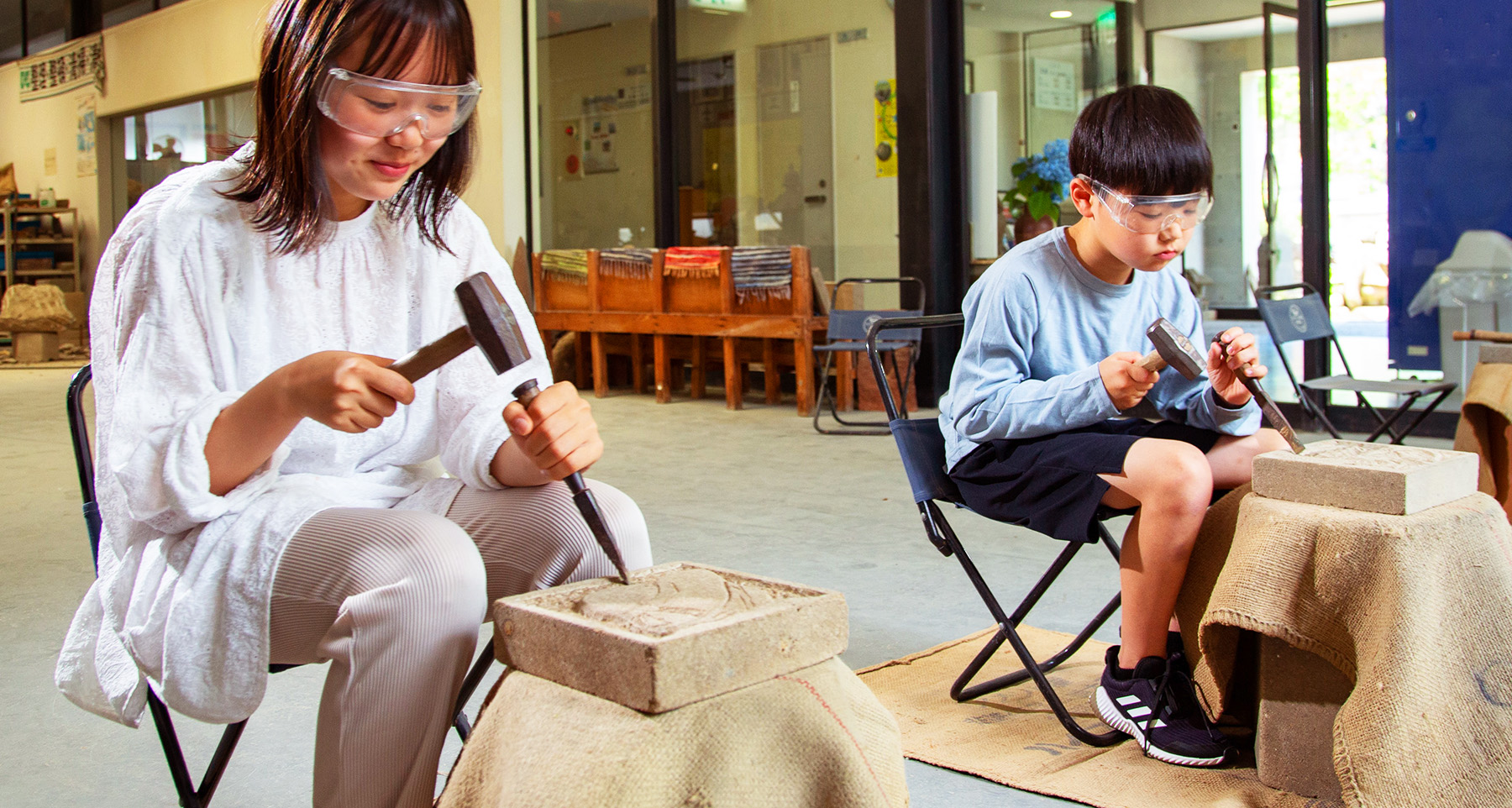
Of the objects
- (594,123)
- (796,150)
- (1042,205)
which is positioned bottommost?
(1042,205)

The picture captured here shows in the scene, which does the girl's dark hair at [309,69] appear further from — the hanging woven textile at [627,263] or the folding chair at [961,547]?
the hanging woven textile at [627,263]

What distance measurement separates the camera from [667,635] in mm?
1035

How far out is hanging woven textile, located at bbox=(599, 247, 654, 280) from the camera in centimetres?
722

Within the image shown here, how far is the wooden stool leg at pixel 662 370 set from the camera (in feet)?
23.8

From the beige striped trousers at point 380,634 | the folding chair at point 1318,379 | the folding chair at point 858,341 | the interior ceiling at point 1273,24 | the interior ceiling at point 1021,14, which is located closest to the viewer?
the beige striped trousers at point 380,634

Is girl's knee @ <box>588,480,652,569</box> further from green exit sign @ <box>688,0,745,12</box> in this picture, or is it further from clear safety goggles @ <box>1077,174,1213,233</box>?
green exit sign @ <box>688,0,745,12</box>

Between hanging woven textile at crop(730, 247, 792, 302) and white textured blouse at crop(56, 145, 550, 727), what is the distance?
16.2 ft

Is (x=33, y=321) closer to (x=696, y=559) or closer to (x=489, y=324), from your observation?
(x=696, y=559)

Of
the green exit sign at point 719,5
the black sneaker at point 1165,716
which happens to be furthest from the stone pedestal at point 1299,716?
the green exit sign at point 719,5

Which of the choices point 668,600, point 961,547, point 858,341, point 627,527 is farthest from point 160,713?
point 858,341

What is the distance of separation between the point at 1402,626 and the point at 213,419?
54.7 inches

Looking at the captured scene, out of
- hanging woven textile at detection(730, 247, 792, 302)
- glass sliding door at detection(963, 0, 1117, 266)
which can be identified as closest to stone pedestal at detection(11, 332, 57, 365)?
hanging woven textile at detection(730, 247, 792, 302)

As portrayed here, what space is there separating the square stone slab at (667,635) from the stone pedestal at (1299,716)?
2.87 ft

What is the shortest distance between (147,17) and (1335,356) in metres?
11.5
